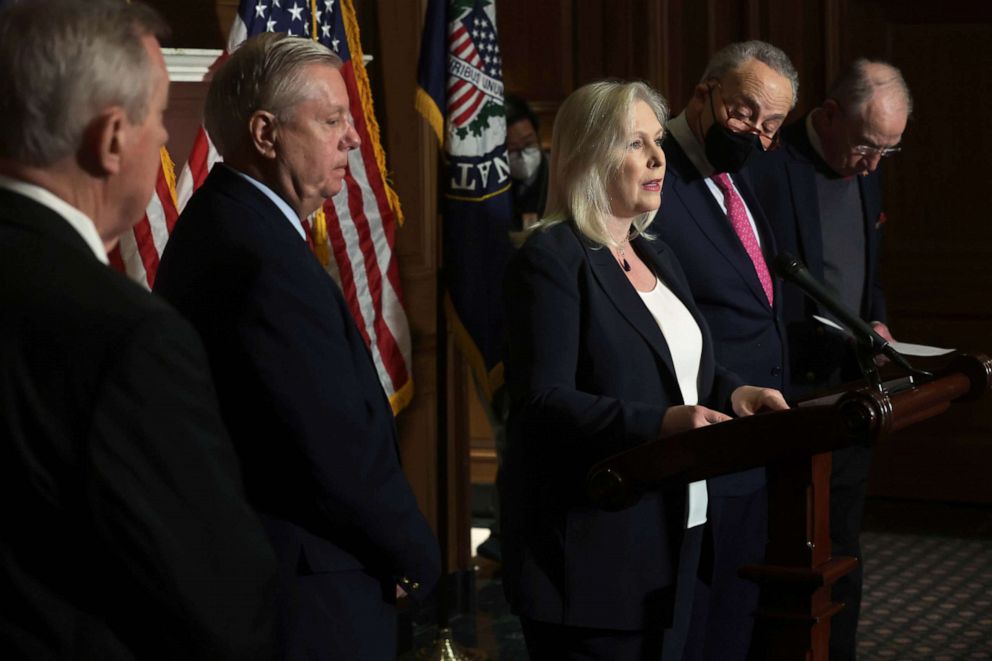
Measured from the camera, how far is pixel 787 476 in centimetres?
248

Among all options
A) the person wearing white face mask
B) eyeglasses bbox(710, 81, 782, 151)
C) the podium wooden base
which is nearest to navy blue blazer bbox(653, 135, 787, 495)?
eyeglasses bbox(710, 81, 782, 151)

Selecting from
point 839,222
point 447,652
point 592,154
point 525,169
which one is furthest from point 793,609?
point 525,169

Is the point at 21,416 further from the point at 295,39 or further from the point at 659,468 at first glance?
the point at 659,468

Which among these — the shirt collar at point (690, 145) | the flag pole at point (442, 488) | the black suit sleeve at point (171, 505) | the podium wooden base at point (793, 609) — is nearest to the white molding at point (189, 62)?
the flag pole at point (442, 488)

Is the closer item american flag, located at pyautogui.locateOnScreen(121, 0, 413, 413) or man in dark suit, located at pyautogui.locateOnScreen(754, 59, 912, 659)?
man in dark suit, located at pyautogui.locateOnScreen(754, 59, 912, 659)

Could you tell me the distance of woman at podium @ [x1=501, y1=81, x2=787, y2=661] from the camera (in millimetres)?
2656

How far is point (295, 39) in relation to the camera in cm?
231

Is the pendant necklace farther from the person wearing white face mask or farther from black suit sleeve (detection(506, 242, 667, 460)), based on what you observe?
the person wearing white face mask

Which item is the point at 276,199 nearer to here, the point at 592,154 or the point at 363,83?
the point at 592,154

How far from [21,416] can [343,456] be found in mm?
813

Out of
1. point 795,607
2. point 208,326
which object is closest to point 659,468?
point 795,607

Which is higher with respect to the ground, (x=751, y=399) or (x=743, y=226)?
(x=743, y=226)

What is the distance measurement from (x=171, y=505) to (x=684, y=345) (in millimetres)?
1602

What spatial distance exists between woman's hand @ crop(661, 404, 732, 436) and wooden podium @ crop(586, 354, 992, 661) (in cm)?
10
